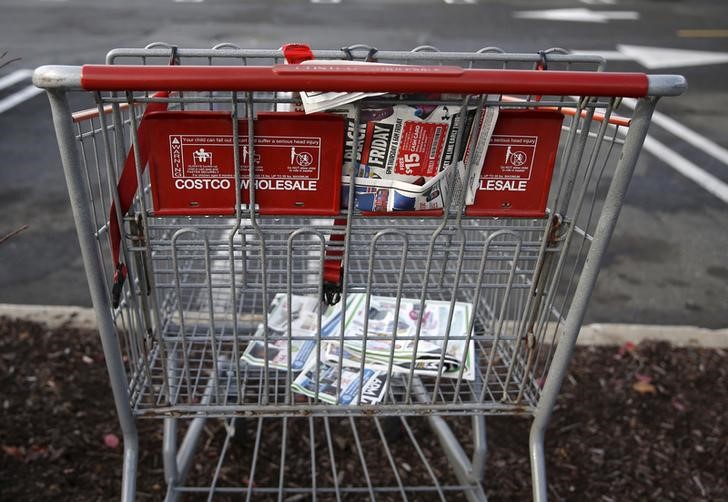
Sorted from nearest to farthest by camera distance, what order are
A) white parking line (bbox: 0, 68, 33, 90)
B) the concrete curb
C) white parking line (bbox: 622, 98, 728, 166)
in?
the concrete curb → white parking line (bbox: 622, 98, 728, 166) → white parking line (bbox: 0, 68, 33, 90)

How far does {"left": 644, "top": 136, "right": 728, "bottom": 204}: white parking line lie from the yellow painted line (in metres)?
6.75

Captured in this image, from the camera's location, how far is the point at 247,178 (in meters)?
1.34

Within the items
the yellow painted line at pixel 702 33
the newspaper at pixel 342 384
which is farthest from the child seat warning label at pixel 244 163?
the yellow painted line at pixel 702 33

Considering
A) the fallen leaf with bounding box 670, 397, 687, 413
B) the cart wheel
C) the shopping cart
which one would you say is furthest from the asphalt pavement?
the shopping cart

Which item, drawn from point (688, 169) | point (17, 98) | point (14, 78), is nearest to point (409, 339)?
point (688, 169)

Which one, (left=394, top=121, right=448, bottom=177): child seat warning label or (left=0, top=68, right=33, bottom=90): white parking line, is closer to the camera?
(left=394, top=121, right=448, bottom=177): child seat warning label

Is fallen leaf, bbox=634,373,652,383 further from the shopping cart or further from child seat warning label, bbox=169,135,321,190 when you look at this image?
child seat warning label, bbox=169,135,321,190

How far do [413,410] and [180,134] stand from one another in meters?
0.90

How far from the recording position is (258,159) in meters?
1.32

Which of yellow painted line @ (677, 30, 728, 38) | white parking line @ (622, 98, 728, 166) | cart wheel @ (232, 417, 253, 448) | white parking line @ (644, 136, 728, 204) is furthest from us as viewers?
yellow painted line @ (677, 30, 728, 38)

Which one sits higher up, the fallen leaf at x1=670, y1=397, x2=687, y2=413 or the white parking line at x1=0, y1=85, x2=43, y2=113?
the fallen leaf at x1=670, y1=397, x2=687, y2=413

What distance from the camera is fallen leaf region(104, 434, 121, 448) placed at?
8.13ft

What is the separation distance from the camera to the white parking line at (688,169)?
521 centimetres

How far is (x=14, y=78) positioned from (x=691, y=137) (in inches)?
305
